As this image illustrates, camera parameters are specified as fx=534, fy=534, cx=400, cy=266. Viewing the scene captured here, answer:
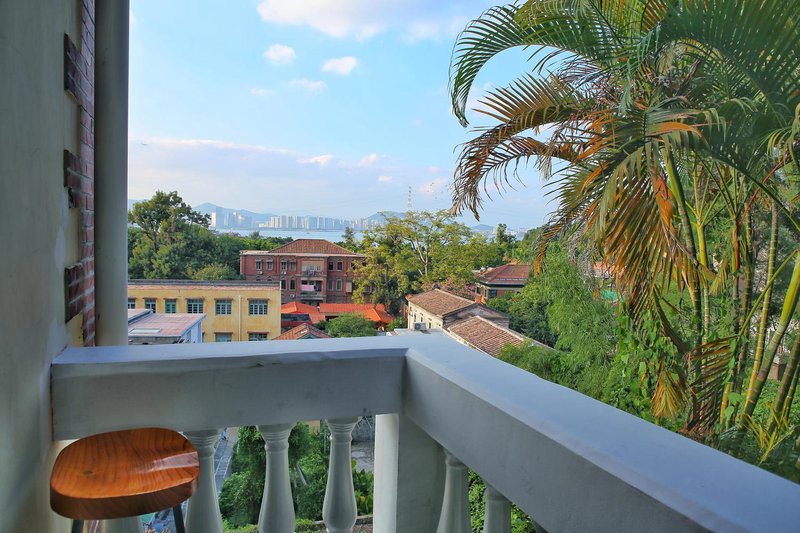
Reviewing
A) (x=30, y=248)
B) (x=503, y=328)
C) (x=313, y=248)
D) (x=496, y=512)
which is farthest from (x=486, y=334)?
(x=30, y=248)

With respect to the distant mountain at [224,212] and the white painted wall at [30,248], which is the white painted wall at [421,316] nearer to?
the distant mountain at [224,212]

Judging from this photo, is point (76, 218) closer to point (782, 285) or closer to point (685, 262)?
point (685, 262)

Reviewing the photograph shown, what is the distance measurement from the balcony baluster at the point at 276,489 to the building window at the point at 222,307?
3.73 metres

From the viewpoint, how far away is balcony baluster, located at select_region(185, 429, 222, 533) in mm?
913

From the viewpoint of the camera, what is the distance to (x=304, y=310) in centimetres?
643

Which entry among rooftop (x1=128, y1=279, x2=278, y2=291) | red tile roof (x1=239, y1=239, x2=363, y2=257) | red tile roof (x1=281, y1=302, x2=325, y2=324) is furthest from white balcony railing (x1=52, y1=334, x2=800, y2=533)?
red tile roof (x1=281, y1=302, x2=325, y2=324)

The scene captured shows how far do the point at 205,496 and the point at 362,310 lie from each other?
5.40m

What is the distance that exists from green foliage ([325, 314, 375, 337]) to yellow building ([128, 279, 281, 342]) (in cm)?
68

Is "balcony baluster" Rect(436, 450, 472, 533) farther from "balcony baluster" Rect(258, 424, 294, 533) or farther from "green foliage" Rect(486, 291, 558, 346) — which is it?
"green foliage" Rect(486, 291, 558, 346)

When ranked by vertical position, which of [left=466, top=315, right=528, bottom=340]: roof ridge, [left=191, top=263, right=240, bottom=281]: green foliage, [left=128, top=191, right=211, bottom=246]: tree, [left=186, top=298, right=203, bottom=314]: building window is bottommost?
[left=466, top=315, right=528, bottom=340]: roof ridge

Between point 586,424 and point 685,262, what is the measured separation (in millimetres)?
1768

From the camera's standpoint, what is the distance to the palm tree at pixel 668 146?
2.16 m

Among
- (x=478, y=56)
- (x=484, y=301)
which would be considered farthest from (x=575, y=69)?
(x=484, y=301)

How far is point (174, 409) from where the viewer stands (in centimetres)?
92
